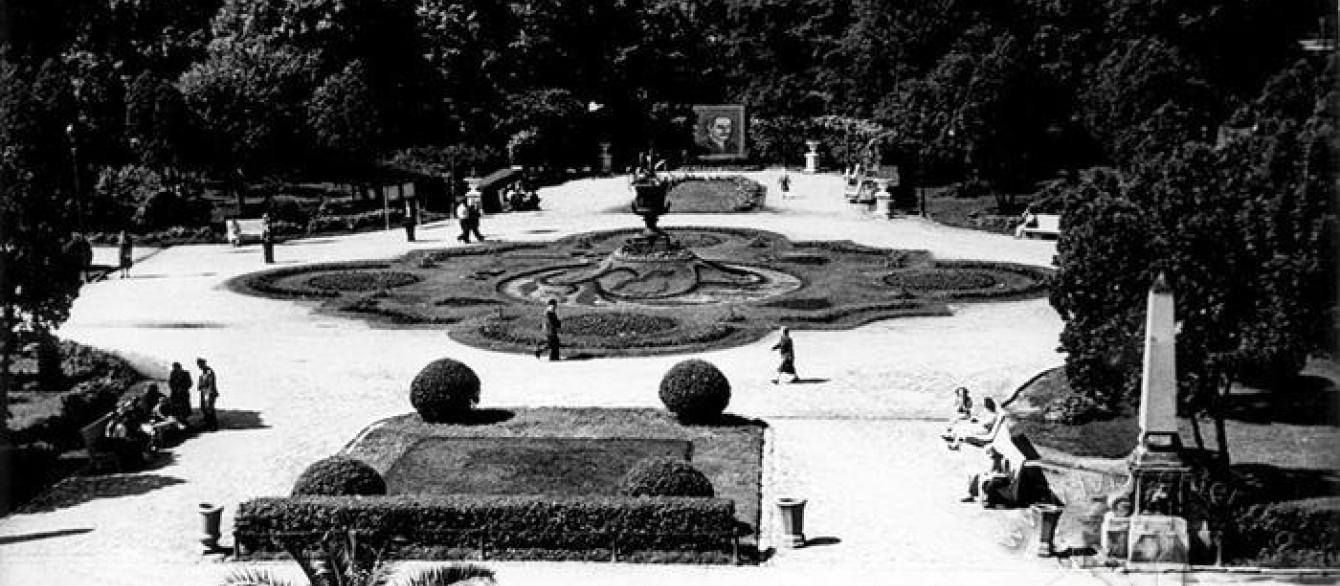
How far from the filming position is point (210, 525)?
23000mm

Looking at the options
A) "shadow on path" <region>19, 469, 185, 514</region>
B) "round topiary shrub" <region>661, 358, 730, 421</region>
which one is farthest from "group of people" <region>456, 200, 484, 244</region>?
"shadow on path" <region>19, 469, 185, 514</region>

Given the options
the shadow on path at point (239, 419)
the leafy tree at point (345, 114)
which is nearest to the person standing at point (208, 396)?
the shadow on path at point (239, 419)

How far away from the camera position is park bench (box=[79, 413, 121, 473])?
89.7 feet

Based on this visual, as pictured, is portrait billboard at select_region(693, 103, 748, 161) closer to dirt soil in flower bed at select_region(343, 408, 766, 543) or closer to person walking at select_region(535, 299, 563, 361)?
person walking at select_region(535, 299, 563, 361)

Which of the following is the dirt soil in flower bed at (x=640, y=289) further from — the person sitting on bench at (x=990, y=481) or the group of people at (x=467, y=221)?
the person sitting on bench at (x=990, y=481)

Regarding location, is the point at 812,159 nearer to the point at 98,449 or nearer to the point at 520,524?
the point at 98,449

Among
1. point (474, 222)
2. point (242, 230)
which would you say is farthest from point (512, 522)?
point (242, 230)

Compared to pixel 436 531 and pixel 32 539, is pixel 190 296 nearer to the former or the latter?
pixel 32 539

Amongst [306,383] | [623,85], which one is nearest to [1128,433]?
[306,383]

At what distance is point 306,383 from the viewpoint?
34844 millimetres

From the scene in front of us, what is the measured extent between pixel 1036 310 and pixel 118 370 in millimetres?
23825

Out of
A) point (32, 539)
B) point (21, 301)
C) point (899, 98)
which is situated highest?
point (899, 98)

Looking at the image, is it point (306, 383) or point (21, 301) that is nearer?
point (21, 301)

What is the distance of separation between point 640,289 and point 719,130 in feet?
182
